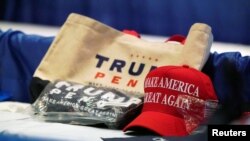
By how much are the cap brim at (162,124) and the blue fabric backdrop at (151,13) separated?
0.54m

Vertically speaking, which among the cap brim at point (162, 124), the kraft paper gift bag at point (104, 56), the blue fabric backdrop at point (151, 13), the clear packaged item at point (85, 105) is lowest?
the cap brim at point (162, 124)

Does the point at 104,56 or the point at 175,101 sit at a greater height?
the point at 104,56

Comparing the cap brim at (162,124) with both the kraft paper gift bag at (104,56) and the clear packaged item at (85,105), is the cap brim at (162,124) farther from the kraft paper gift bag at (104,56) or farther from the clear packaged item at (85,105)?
the kraft paper gift bag at (104,56)

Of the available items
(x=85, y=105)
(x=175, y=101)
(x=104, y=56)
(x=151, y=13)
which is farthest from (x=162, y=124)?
(x=151, y=13)

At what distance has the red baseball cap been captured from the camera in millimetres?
673

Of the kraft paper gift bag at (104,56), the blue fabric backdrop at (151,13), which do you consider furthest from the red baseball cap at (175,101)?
the blue fabric backdrop at (151,13)

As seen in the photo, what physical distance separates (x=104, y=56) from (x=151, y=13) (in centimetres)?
33

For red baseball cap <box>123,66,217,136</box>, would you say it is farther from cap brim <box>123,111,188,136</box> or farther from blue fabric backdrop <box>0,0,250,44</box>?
blue fabric backdrop <box>0,0,250,44</box>

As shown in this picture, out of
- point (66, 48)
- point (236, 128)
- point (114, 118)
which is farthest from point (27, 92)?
point (236, 128)

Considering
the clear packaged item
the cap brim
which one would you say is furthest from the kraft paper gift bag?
the cap brim

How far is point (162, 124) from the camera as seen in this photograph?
2.18 feet

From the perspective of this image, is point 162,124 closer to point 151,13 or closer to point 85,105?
point 85,105

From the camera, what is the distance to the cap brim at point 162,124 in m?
0.65

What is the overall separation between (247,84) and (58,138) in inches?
19.1
